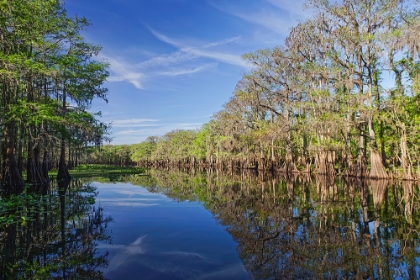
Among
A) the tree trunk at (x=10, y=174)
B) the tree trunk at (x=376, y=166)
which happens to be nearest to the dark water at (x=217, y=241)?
the tree trunk at (x=10, y=174)

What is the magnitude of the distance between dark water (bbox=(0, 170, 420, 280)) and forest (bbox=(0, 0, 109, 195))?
4590mm

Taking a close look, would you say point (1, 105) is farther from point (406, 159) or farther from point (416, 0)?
point (416, 0)

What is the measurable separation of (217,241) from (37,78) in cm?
1240

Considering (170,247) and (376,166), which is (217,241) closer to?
(170,247)

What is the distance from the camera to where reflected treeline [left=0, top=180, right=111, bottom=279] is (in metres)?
4.50

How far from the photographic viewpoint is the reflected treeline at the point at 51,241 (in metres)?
4.50

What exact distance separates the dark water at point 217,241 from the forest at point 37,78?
15.1 feet

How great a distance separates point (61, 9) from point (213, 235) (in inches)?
676

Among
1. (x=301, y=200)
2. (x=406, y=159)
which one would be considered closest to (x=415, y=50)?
(x=406, y=159)

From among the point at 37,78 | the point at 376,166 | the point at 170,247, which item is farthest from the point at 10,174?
the point at 376,166

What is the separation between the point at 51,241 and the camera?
607cm

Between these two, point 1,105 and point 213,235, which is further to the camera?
point 1,105

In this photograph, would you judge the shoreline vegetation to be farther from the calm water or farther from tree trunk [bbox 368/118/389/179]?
the calm water

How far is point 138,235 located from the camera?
7133 millimetres
